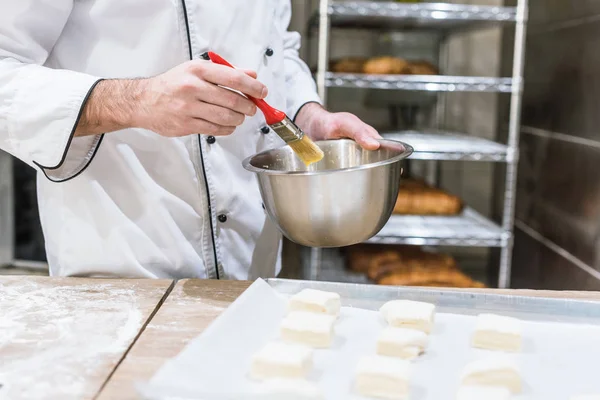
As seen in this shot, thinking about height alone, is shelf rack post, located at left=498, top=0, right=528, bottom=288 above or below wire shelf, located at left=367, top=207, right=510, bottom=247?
above

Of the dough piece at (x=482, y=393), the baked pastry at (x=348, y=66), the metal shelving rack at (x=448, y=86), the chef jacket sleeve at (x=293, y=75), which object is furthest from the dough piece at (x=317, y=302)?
the baked pastry at (x=348, y=66)

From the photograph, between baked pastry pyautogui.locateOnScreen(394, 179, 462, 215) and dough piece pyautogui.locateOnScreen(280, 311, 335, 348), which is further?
baked pastry pyautogui.locateOnScreen(394, 179, 462, 215)

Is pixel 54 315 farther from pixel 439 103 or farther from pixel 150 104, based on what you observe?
pixel 439 103

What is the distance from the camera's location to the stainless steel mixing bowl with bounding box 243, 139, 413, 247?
3.36ft

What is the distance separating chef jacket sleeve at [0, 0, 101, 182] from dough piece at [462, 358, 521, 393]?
699mm

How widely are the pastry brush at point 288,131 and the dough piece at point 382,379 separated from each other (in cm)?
40

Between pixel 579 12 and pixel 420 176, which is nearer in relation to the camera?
pixel 579 12

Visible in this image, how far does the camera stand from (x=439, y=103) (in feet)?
11.1

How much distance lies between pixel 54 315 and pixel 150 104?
0.36 m

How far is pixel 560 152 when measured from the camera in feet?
8.47

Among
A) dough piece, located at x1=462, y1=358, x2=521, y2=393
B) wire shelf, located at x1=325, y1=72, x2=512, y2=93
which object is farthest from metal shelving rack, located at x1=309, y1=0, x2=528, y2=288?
dough piece, located at x1=462, y1=358, x2=521, y2=393

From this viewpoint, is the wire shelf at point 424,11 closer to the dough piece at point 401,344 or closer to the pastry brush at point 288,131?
Result: the pastry brush at point 288,131

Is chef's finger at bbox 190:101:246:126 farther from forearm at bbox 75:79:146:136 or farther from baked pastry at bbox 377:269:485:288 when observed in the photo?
baked pastry at bbox 377:269:485:288

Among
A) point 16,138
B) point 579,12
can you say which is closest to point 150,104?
point 16,138
